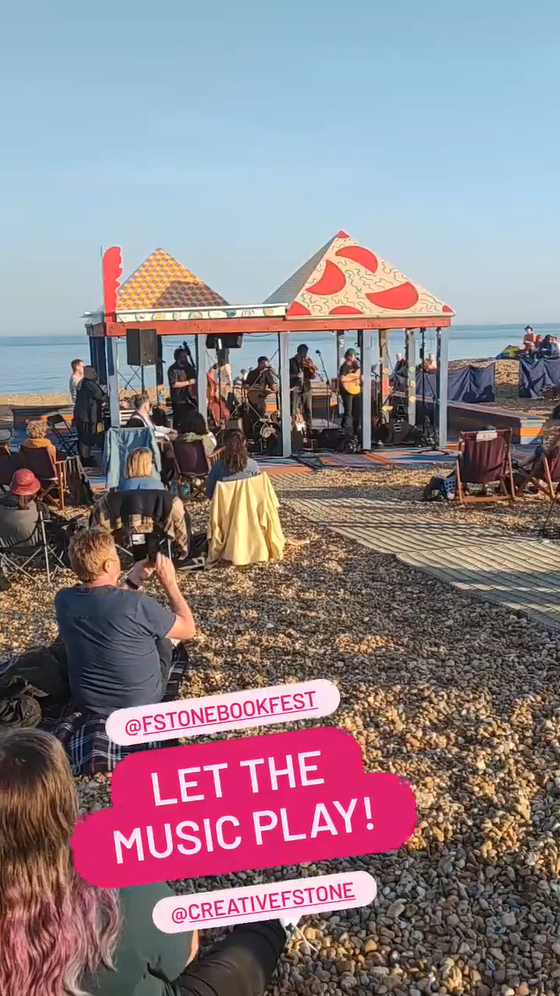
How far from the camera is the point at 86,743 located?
3635 mm

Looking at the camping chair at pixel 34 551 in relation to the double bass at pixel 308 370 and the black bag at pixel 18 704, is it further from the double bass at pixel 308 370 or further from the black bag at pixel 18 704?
the double bass at pixel 308 370

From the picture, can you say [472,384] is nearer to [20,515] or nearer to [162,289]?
[162,289]

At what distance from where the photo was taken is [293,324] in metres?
13.7

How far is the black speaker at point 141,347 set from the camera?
39.3 feet

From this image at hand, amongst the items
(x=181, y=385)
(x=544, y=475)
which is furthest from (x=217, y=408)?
(x=544, y=475)

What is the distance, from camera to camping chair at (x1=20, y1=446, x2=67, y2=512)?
9.21 meters

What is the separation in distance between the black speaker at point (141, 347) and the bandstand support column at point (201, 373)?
1.08m

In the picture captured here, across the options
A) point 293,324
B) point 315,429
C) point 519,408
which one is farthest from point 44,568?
point 519,408

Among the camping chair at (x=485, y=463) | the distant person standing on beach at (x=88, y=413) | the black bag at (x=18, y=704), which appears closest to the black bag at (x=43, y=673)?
the black bag at (x=18, y=704)

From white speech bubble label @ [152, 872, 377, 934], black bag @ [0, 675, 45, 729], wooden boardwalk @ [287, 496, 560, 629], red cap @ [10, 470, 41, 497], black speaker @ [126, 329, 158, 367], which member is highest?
black speaker @ [126, 329, 158, 367]

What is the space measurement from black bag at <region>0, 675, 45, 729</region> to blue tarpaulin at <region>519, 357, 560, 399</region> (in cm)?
2069

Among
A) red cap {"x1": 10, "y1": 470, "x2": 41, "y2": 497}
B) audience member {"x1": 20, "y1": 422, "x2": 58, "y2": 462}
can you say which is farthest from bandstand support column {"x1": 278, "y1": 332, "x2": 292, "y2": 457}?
red cap {"x1": 10, "y1": 470, "x2": 41, "y2": 497}

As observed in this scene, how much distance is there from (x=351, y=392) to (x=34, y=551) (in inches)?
343

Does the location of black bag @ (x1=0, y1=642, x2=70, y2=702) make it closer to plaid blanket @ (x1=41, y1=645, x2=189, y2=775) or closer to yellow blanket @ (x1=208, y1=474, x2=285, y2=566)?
plaid blanket @ (x1=41, y1=645, x2=189, y2=775)
